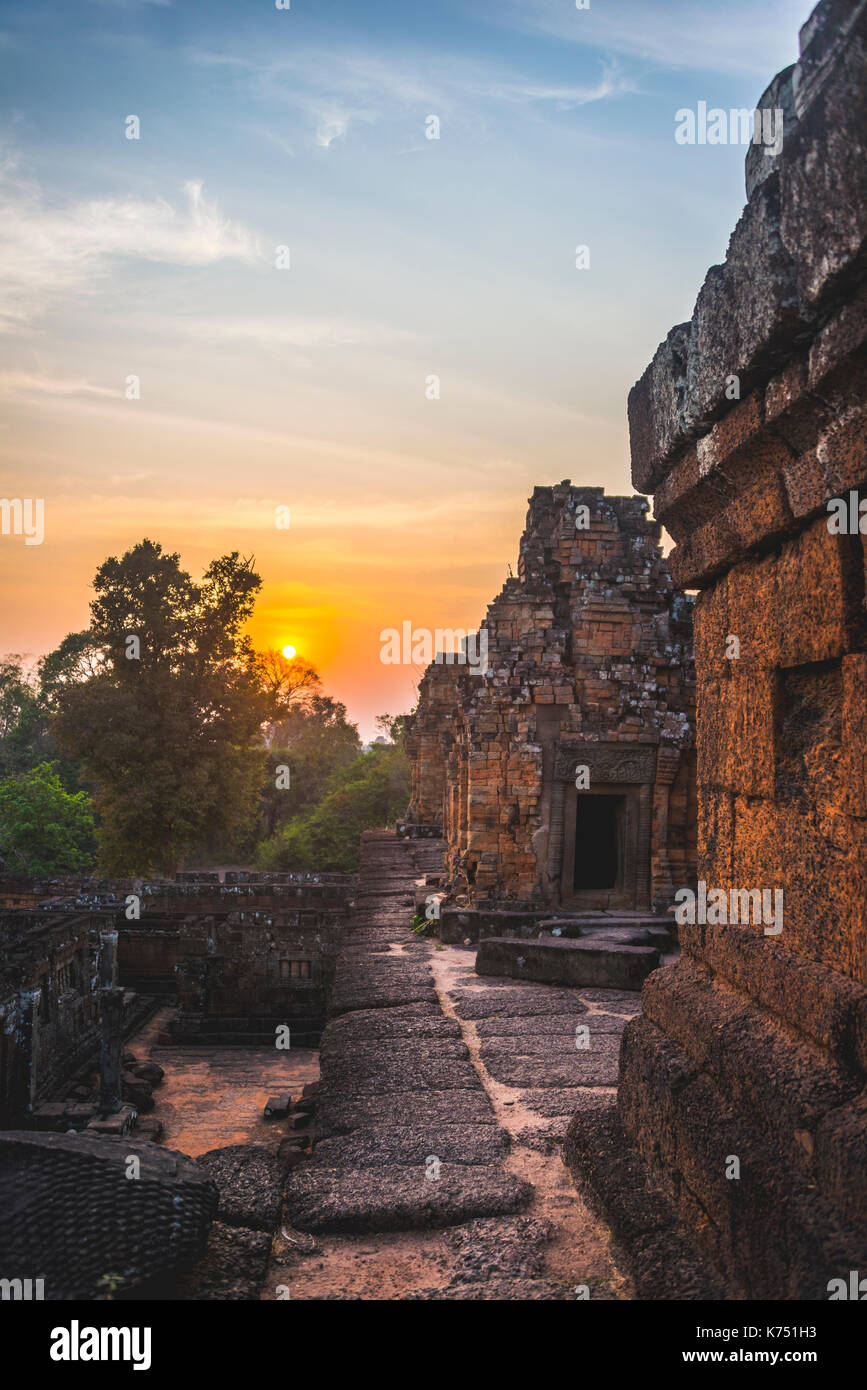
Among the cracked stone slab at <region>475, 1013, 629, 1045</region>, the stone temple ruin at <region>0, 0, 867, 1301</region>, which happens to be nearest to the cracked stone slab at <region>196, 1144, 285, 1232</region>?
the stone temple ruin at <region>0, 0, 867, 1301</region>

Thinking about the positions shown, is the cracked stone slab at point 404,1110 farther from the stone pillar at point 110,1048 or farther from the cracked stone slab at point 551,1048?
the stone pillar at point 110,1048

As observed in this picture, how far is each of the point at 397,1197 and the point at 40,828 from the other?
2754 centimetres

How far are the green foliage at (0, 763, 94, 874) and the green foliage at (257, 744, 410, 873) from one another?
5.86m

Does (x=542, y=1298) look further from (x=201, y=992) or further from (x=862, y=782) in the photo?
(x=201, y=992)

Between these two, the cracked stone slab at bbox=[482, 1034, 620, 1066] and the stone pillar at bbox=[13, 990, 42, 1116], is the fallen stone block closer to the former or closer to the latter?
→ the stone pillar at bbox=[13, 990, 42, 1116]

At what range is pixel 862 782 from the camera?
2092mm

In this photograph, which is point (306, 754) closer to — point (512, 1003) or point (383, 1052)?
point (512, 1003)

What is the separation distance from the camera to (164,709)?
24.7 meters

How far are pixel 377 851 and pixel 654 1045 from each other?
15.7 m

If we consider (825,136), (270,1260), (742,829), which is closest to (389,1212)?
(270,1260)

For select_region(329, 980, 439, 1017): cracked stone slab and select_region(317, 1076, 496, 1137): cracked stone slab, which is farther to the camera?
select_region(329, 980, 439, 1017): cracked stone slab

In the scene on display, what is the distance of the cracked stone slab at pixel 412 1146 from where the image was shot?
329cm

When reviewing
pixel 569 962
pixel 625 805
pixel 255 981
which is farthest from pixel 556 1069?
pixel 255 981

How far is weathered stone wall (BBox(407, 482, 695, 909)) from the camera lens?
9430 mm
